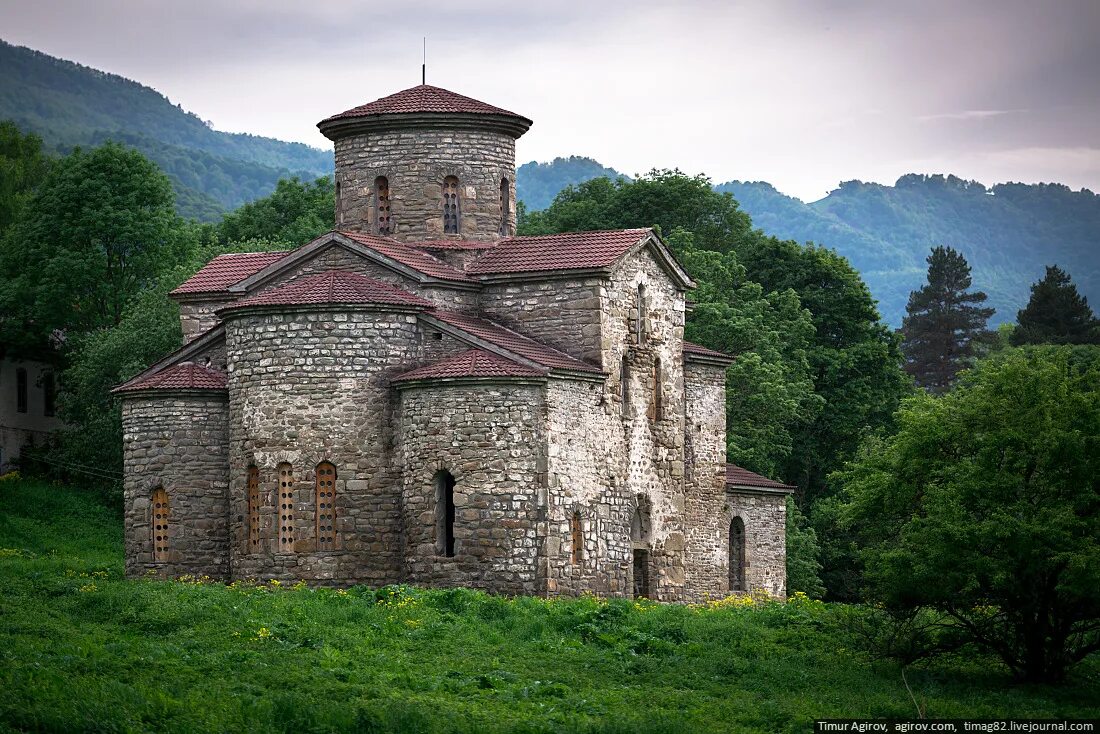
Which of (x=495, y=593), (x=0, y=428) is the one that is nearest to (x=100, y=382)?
(x=0, y=428)

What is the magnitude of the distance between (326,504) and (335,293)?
4.20 m

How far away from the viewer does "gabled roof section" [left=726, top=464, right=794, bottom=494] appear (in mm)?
46688

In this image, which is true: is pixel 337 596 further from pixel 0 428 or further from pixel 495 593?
pixel 0 428

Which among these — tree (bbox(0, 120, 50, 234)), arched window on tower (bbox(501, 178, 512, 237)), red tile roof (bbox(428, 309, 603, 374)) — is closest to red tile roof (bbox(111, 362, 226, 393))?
red tile roof (bbox(428, 309, 603, 374))

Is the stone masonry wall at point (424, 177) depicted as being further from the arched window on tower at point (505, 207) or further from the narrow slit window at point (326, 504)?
the narrow slit window at point (326, 504)

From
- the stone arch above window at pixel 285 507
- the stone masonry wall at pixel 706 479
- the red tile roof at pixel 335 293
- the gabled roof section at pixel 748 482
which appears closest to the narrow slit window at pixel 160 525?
the stone arch above window at pixel 285 507

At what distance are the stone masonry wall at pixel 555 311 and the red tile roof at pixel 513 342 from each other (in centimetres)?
36

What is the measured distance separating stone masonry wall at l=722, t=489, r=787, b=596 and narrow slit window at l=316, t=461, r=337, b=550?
12528 millimetres

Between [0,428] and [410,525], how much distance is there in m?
29.6

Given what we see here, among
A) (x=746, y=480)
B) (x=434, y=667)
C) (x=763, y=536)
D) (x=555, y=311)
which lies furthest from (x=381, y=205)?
(x=434, y=667)

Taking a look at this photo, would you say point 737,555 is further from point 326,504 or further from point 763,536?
point 326,504

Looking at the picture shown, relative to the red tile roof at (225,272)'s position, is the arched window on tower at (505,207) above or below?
above

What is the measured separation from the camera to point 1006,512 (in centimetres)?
3047

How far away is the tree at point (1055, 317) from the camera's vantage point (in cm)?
9150
